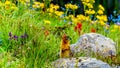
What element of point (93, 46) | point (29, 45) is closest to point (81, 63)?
point (93, 46)

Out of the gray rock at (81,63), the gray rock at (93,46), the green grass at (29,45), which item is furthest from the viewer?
the gray rock at (93,46)

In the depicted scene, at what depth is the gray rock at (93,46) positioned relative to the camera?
491cm

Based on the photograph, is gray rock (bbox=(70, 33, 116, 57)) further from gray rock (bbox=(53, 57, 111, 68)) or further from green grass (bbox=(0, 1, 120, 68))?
gray rock (bbox=(53, 57, 111, 68))

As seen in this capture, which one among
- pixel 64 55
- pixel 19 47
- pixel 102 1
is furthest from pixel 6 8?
pixel 102 1

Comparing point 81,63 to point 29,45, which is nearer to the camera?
point 81,63

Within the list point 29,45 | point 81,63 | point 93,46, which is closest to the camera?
point 81,63

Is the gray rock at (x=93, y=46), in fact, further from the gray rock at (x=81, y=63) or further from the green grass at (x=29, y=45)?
the gray rock at (x=81, y=63)

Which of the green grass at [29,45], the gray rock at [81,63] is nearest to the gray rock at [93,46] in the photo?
the green grass at [29,45]

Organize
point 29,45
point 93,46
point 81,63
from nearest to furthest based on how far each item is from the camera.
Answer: point 81,63, point 29,45, point 93,46

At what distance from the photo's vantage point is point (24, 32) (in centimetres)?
537

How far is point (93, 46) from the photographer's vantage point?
4.96 metres

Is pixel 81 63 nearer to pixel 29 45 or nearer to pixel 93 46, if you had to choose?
pixel 93 46

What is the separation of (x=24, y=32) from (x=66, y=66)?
129cm

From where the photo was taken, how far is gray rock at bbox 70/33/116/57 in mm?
4914
